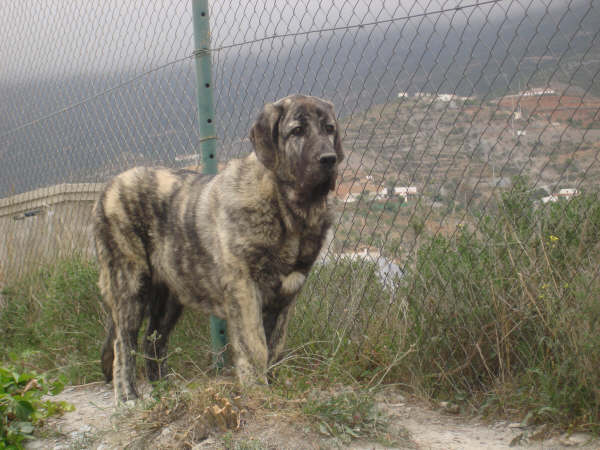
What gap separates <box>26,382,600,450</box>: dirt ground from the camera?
2885 mm

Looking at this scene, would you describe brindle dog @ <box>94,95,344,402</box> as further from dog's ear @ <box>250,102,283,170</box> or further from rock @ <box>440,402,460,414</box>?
rock @ <box>440,402,460,414</box>

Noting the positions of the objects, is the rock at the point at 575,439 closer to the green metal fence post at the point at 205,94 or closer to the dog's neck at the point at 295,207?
the dog's neck at the point at 295,207

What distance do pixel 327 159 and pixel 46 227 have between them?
5.14 metres

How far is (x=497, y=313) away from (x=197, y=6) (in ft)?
10.2

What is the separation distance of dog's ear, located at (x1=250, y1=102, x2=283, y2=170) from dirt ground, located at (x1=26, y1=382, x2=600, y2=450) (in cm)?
149

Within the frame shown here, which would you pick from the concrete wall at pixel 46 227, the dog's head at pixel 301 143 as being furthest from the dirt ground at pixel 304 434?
the concrete wall at pixel 46 227

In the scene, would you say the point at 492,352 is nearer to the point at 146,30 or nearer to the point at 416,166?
the point at 416,166

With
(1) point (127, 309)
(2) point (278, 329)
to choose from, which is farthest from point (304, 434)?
(1) point (127, 309)

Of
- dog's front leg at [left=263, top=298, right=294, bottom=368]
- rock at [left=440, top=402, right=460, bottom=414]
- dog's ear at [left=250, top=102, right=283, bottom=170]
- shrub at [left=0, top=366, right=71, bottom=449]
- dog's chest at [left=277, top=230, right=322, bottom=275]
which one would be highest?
dog's ear at [left=250, top=102, right=283, bottom=170]

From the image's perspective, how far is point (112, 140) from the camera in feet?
21.4

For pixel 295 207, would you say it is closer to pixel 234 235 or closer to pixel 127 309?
pixel 234 235


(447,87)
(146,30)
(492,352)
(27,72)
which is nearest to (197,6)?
(146,30)

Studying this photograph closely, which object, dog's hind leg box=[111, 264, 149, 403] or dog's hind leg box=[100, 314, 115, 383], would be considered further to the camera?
dog's hind leg box=[100, 314, 115, 383]

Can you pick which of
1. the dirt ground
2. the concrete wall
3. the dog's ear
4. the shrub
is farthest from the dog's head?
the concrete wall
